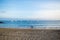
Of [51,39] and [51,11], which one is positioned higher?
[51,11]

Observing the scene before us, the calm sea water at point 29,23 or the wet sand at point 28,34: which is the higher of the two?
the calm sea water at point 29,23

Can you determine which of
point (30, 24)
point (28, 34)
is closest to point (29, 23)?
point (30, 24)

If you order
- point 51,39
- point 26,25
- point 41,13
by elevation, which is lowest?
point 51,39

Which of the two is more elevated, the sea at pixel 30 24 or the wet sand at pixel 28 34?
the sea at pixel 30 24

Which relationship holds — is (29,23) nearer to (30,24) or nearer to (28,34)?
(30,24)

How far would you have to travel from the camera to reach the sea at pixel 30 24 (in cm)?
100

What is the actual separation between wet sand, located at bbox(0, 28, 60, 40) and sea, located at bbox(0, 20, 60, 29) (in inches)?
1.9

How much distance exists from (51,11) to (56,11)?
5cm

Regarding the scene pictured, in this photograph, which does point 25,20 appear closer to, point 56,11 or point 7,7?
point 7,7

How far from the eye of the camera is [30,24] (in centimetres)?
101

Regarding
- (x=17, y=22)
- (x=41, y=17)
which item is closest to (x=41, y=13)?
(x=41, y=17)

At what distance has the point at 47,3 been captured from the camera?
1.00 m

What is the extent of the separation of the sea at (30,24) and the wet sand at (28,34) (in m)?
0.05

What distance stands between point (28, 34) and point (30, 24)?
108mm
